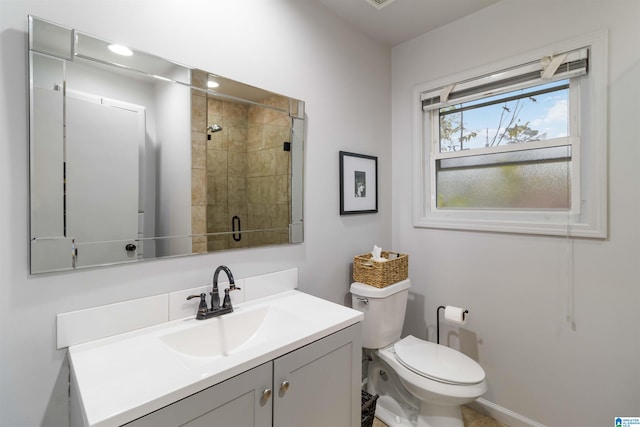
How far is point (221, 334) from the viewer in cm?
123

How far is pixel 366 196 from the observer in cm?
213

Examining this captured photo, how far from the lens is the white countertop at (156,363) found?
0.72 meters

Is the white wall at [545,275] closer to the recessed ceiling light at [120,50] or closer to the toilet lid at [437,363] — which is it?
the toilet lid at [437,363]

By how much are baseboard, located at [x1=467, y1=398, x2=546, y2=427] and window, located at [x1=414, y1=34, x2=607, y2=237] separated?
3.66 feet

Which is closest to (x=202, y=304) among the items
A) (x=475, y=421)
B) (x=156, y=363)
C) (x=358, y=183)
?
(x=156, y=363)

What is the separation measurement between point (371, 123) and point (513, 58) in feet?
3.01

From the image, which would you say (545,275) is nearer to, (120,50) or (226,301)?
(226,301)

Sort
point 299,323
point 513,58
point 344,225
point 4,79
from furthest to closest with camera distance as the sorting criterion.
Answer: point 344,225 < point 513,58 < point 299,323 < point 4,79

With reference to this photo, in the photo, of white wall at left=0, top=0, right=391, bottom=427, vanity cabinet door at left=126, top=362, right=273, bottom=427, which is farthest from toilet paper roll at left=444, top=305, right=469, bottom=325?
vanity cabinet door at left=126, top=362, right=273, bottom=427

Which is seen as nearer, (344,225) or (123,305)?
(123,305)

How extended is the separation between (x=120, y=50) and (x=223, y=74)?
42cm

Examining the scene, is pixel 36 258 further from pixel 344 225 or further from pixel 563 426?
pixel 563 426

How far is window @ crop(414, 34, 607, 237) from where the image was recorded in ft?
5.08

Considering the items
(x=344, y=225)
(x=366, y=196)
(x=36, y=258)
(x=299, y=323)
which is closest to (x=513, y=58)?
(x=366, y=196)
